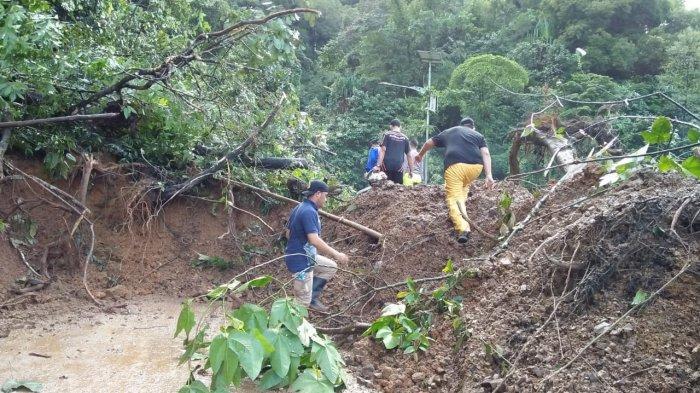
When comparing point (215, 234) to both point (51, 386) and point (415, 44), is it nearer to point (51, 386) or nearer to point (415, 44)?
point (51, 386)

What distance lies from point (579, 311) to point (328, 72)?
2833 centimetres

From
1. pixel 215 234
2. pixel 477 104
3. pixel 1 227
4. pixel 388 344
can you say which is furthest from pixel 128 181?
pixel 477 104

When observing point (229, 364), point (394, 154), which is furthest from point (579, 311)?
point (394, 154)

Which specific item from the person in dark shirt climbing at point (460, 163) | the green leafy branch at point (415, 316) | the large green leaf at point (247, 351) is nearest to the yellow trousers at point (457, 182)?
the person in dark shirt climbing at point (460, 163)

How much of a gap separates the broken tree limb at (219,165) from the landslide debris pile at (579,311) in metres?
3.17

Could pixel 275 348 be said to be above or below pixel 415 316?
above

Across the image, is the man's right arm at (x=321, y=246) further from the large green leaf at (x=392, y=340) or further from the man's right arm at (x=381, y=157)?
the man's right arm at (x=381, y=157)

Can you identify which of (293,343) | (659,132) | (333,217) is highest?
(659,132)

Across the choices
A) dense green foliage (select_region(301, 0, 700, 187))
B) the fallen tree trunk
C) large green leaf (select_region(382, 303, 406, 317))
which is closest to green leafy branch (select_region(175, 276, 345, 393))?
large green leaf (select_region(382, 303, 406, 317))

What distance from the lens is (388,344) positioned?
198 inches

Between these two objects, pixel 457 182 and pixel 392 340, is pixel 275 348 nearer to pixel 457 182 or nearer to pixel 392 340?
pixel 392 340

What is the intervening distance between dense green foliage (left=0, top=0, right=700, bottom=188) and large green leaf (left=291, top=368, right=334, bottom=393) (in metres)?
2.64

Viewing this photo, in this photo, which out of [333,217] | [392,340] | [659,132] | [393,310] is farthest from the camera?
[333,217]

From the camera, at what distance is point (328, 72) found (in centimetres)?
3155
